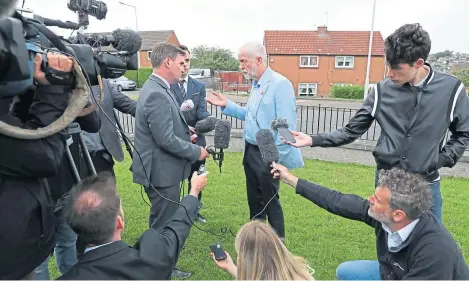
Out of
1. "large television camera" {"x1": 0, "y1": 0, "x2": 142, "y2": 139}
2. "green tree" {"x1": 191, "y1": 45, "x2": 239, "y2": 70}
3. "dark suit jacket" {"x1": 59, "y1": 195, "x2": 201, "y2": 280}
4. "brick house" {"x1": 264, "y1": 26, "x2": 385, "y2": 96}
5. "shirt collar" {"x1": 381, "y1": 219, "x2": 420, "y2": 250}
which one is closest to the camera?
"large television camera" {"x1": 0, "y1": 0, "x2": 142, "y2": 139}

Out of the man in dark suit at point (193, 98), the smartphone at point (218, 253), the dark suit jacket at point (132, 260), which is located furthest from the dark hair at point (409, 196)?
the man in dark suit at point (193, 98)

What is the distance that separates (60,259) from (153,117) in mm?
1264

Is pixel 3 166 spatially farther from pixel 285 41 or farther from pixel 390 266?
pixel 285 41

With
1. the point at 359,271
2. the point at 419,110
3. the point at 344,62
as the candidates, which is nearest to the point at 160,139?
the point at 359,271

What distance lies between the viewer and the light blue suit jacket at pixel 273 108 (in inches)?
139

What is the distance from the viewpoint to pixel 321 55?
31500mm

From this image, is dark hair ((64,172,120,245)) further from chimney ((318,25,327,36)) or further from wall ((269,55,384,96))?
chimney ((318,25,327,36))

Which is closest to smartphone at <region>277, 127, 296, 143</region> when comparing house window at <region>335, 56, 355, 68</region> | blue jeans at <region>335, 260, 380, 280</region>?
blue jeans at <region>335, 260, 380, 280</region>

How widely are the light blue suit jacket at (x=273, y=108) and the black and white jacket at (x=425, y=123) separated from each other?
944mm

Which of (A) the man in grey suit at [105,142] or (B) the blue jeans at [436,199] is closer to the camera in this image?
(B) the blue jeans at [436,199]

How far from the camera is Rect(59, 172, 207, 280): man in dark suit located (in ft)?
5.62

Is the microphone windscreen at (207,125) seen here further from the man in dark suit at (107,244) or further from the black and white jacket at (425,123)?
the man in dark suit at (107,244)

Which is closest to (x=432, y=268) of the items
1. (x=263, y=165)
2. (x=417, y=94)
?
(x=417, y=94)

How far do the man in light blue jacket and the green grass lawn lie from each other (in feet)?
1.74
